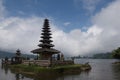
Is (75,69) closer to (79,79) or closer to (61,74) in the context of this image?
(61,74)

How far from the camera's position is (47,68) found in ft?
155

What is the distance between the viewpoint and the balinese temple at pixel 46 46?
60.5 meters

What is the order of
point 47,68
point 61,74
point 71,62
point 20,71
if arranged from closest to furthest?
point 47,68 < point 61,74 < point 20,71 < point 71,62

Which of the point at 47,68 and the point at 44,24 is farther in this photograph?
the point at 44,24

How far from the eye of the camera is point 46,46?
6334cm

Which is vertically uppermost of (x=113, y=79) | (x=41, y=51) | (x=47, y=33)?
(x=47, y=33)

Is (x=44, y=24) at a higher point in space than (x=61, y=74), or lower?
higher

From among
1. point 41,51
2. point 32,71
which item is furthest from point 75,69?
point 32,71

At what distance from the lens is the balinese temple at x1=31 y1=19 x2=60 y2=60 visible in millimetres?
60463

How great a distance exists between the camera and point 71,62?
6419 centimetres

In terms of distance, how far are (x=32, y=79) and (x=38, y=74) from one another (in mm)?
2587

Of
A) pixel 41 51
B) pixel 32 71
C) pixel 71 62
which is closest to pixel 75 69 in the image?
pixel 71 62

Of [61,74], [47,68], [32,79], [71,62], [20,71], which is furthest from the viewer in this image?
[71,62]

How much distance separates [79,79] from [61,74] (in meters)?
7.84
